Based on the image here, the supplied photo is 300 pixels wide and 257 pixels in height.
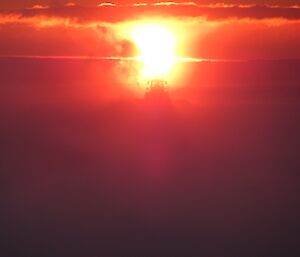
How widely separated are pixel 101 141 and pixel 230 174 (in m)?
11.4

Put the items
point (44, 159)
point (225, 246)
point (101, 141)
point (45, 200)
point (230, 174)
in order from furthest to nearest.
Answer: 1. point (101, 141)
2. point (44, 159)
3. point (230, 174)
4. point (45, 200)
5. point (225, 246)

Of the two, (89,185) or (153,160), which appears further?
(153,160)

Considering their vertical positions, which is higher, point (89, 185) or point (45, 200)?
point (89, 185)

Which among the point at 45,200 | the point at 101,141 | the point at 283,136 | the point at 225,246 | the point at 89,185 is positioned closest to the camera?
the point at 225,246

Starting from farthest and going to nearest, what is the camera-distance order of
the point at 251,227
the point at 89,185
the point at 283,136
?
the point at 283,136
the point at 89,185
the point at 251,227

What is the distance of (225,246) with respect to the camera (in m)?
24.6

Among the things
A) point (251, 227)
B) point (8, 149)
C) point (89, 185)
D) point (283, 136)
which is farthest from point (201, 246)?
point (283, 136)

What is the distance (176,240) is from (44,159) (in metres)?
16.8

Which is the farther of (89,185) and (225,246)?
(89,185)

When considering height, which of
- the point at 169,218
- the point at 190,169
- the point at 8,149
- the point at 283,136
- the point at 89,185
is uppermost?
the point at 283,136

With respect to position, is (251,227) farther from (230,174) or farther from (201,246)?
(230,174)

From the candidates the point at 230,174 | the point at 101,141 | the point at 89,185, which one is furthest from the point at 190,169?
the point at 101,141

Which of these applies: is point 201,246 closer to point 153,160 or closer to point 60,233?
point 60,233

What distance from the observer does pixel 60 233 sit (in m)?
25.5
